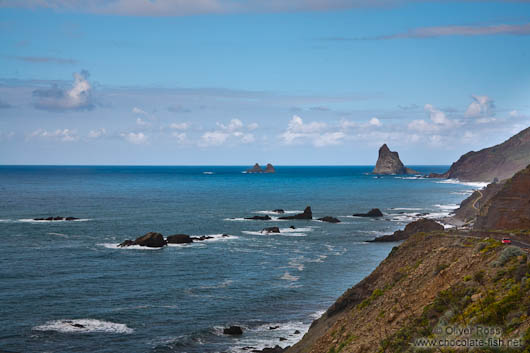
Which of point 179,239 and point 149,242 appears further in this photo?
point 179,239

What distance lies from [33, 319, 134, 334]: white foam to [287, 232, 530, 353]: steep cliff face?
14.2 metres

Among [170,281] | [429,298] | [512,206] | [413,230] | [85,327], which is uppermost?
[512,206]

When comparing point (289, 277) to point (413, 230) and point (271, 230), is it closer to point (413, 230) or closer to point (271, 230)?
point (413, 230)

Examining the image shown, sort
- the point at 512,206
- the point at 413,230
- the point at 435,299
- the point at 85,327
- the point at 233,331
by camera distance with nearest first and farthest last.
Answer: the point at 435,299 < the point at 233,331 < the point at 85,327 < the point at 512,206 < the point at 413,230

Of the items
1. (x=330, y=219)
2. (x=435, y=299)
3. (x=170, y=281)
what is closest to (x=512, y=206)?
(x=435, y=299)

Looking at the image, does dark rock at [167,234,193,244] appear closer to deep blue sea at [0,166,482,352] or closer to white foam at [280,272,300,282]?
deep blue sea at [0,166,482,352]

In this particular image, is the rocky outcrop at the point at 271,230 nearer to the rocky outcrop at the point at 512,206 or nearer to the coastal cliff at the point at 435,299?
the rocky outcrop at the point at 512,206

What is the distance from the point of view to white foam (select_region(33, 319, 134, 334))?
1503 inches

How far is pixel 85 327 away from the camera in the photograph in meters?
38.8

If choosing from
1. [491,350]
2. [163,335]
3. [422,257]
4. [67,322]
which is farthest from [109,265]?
[491,350]

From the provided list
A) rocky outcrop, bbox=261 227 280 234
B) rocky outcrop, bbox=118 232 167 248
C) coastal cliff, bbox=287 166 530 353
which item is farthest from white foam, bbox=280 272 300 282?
rocky outcrop, bbox=261 227 280 234

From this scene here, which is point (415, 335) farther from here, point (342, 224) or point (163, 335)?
point (342, 224)

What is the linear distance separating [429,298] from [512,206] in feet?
122

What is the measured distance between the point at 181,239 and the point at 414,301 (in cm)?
5593
